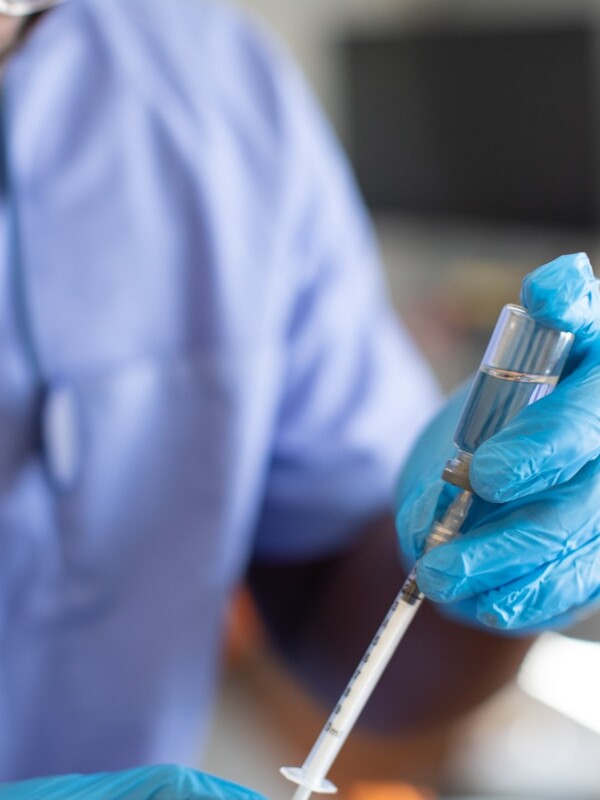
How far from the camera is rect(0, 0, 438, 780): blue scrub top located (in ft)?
2.13

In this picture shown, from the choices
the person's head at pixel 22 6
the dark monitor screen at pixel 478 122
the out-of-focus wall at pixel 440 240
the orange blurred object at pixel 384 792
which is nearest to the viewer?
the person's head at pixel 22 6

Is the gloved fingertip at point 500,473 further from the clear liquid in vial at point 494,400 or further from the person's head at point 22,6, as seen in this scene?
the person's head at point 22,6

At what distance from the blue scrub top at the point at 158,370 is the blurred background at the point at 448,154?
0.49 metres

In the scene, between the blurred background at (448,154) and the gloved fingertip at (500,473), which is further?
the blurred background at (448,154)

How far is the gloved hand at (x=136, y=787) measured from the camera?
0.43 metres

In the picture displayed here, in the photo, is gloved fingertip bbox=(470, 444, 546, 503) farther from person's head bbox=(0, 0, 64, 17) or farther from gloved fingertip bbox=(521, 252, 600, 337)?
person's head bbox=(0, 0, 64, 17)

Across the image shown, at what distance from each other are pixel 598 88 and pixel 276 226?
1223 mm

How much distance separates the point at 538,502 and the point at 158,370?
307 millimetres

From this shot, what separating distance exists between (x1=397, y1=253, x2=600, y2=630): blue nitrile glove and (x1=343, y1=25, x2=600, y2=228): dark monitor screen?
4.70 ft

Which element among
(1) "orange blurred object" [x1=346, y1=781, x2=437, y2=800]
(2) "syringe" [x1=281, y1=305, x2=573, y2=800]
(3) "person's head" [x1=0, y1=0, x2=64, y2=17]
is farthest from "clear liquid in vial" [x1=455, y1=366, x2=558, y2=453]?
(1) "orange blurred object" [x1=346, y1=781, x2=437, y2=800]

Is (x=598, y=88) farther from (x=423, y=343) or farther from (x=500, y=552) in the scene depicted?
(x=500, y=552)

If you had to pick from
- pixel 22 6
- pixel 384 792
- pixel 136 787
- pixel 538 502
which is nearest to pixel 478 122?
pixel 384 792

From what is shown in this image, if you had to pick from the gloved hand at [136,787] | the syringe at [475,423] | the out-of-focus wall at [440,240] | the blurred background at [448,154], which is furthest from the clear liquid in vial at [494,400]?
the out-of-focus wall at [440,240]

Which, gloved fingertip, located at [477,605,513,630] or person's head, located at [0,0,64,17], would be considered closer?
gloved fingertip, located at [477,605,513,630]
